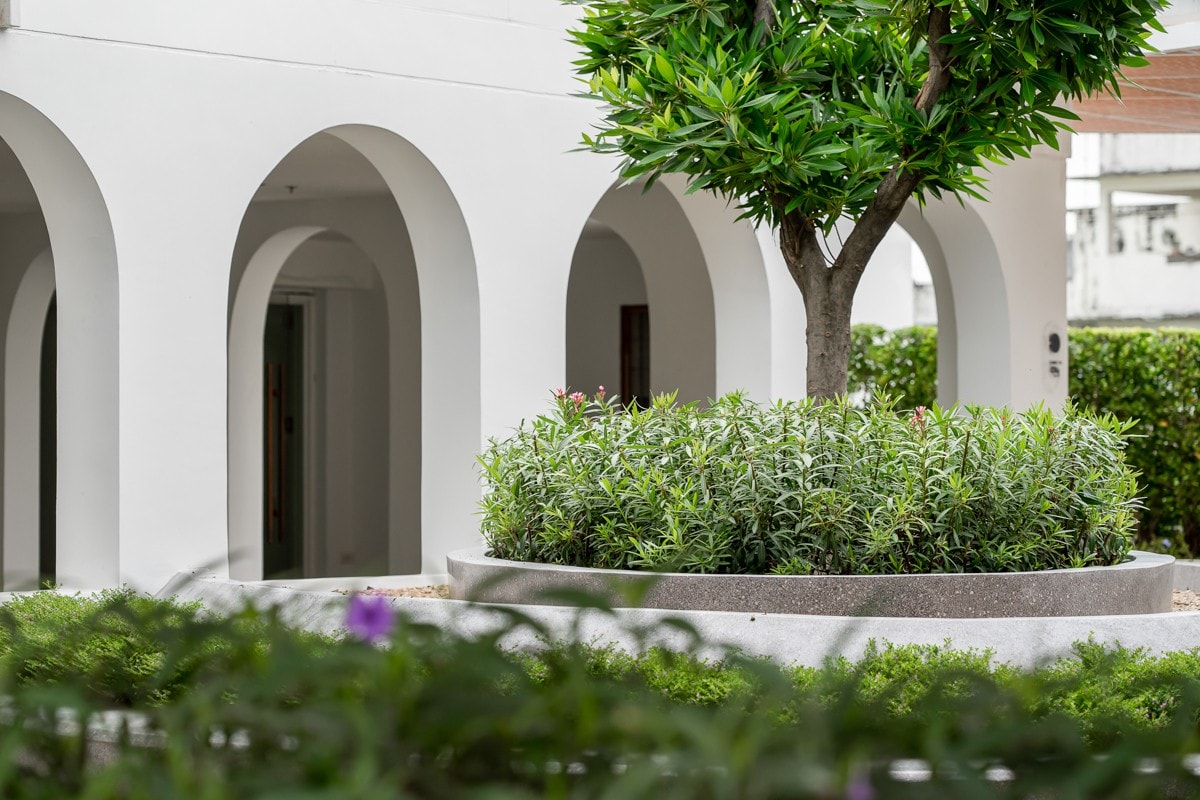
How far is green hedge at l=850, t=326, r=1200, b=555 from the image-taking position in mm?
11914

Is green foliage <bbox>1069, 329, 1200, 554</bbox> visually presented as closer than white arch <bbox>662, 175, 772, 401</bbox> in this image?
No

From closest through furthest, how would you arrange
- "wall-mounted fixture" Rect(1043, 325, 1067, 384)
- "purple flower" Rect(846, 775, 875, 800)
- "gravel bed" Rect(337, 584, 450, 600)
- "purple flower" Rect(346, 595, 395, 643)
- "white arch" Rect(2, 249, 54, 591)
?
"purple flower" Rect(846, 775, 875, 800)
"purple flower" Rect(346, 595, 395, 643)
"gravel bed" Rect(337, 584, 450, 600)
"white arch" Rect(2, 249, 54, 591)
"wall-mounted fixture" Rect(1043, 325, 1067, 384)

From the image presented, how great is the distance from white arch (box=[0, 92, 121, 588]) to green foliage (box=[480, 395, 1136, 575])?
82.3 inches

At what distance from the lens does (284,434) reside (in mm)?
13711

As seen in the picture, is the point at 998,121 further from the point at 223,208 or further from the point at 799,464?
the point at 223,208

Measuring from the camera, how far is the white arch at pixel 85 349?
21.7ft

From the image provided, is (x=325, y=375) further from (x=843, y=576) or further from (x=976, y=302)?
(x=843, y=576)

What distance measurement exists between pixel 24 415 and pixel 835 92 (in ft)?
23.0

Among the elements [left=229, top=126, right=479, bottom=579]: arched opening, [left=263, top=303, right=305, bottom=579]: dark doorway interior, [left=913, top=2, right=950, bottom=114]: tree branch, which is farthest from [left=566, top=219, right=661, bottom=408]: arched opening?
[left=913, top=2, right=950, bottom=114]: tree branch

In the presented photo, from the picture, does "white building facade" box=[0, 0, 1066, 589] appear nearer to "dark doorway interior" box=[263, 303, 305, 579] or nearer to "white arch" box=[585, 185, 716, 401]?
"white arch" box=[585, 185, 716, 401]

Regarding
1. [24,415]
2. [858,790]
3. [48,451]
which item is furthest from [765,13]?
[48,451]

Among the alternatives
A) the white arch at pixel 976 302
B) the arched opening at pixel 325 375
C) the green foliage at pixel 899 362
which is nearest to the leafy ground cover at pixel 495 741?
the arched opening at pixel 325 375

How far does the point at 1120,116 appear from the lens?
10.6 meters

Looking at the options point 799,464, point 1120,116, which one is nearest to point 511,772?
point 799,464
